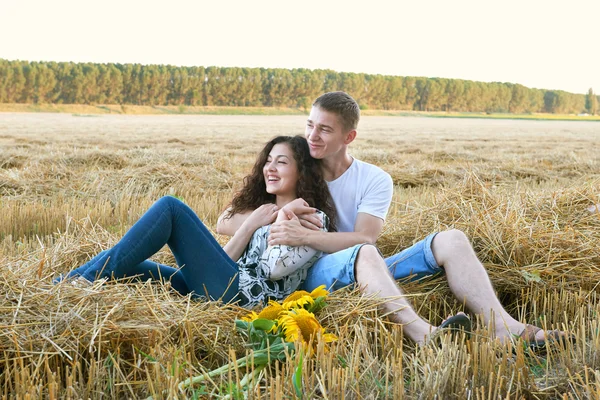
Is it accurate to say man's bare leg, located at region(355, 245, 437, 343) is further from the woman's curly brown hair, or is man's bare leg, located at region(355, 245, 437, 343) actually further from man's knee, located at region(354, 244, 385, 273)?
the woman's curly brown hair

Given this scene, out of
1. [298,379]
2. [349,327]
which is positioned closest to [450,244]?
[349,327]

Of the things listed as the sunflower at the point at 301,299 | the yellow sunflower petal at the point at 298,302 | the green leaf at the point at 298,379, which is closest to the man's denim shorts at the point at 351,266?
the sunflower at the point at 301,299

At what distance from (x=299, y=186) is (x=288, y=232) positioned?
42 centimetres

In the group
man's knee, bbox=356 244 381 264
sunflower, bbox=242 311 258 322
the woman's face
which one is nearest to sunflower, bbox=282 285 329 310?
sunflower, bbox=242 311 258 322

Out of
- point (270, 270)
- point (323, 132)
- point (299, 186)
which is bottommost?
point (270, 270)

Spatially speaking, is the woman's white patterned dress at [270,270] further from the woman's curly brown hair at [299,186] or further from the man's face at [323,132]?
the man's face at [323,132]

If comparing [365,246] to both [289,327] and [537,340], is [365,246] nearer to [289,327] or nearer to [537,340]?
[289,327]

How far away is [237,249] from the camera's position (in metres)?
3.46

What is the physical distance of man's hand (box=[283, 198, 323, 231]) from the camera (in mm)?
3375

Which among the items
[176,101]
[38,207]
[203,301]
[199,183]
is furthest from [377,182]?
[176,101]

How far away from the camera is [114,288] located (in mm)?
2795

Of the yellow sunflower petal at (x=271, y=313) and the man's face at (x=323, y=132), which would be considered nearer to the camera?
the yellow sunflower petal at (x=271, y=313)

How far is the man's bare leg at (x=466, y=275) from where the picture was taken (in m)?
3.00

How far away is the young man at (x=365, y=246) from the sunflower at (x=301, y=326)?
0.41m
